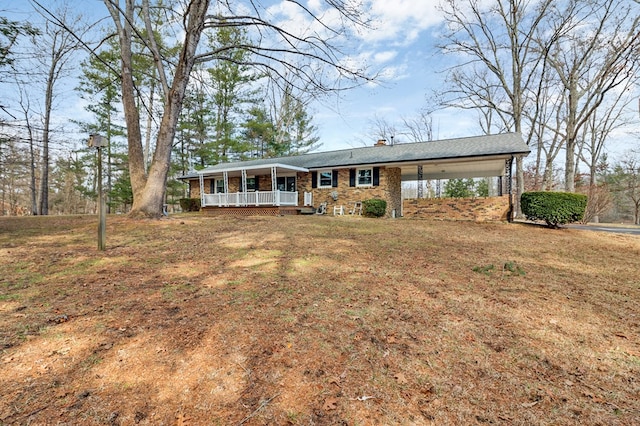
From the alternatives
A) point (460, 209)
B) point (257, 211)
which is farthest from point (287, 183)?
point (460, 209)

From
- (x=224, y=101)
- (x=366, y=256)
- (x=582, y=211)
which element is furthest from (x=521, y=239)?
(x=224, y=101)

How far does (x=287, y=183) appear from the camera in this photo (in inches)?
717

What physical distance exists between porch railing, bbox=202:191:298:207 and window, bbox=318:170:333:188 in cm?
161

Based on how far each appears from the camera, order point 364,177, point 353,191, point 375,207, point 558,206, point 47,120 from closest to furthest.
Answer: point 558,206, point 375,207, point 364,177, point 353,191, point 47,120

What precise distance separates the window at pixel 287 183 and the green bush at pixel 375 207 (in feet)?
18.1

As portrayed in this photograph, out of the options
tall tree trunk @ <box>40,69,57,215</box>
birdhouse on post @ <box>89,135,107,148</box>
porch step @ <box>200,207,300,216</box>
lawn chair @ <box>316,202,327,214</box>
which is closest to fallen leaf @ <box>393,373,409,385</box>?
birdhouse on post @ <box>89,135,107,148</box>

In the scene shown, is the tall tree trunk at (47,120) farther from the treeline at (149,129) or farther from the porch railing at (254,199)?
the porch railing at (254,199)

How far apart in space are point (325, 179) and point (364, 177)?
2.47 metres

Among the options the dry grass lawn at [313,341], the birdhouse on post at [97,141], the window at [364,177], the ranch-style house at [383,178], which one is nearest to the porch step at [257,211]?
the ranch-style house at [383,178]

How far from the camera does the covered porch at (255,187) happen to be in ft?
51.9

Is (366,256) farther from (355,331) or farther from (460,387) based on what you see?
(460,387)

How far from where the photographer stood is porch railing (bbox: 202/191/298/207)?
15.7 metres

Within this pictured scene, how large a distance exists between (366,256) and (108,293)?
428 cm

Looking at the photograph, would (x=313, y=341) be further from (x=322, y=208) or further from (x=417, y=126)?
(x=417, y=126)
